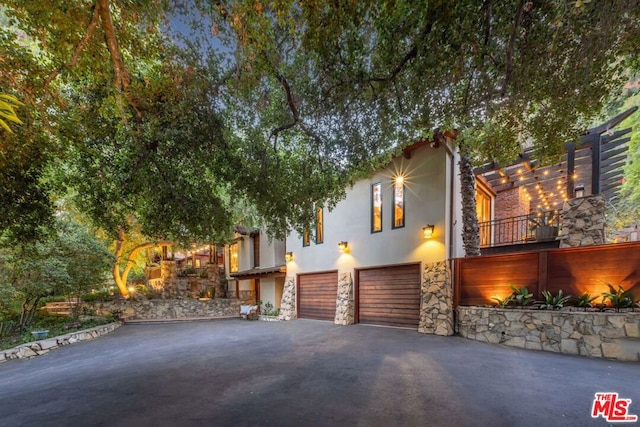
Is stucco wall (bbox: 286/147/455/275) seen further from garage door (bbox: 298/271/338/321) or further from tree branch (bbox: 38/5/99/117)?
tree branch (bbox: 38/5/99/117)

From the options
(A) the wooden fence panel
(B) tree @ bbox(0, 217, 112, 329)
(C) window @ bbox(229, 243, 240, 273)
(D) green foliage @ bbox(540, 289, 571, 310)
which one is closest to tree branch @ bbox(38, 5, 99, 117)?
(B) tree @ bbox(0, 217, 112, 329)

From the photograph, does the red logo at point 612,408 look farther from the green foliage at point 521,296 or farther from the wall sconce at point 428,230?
the wall sconce at point 428,230

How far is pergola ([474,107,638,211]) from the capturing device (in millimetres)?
7343

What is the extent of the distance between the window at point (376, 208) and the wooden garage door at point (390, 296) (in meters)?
1.47

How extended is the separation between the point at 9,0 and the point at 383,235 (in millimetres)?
9259

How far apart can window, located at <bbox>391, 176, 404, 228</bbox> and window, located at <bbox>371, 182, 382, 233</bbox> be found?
1.92 ft

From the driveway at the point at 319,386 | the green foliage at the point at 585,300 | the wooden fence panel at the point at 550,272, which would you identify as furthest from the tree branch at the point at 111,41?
the green foliage at the point at 585,300

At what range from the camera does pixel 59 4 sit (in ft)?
11.2

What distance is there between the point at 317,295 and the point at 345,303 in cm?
196

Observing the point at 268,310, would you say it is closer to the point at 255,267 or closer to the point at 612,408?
the point at 255,267

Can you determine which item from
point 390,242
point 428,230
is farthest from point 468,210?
point 390,242

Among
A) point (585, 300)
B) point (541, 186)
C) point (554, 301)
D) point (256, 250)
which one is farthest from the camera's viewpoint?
point (256, 250)

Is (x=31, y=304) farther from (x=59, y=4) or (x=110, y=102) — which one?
(x=59, y=4)

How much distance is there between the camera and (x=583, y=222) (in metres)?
6.54
